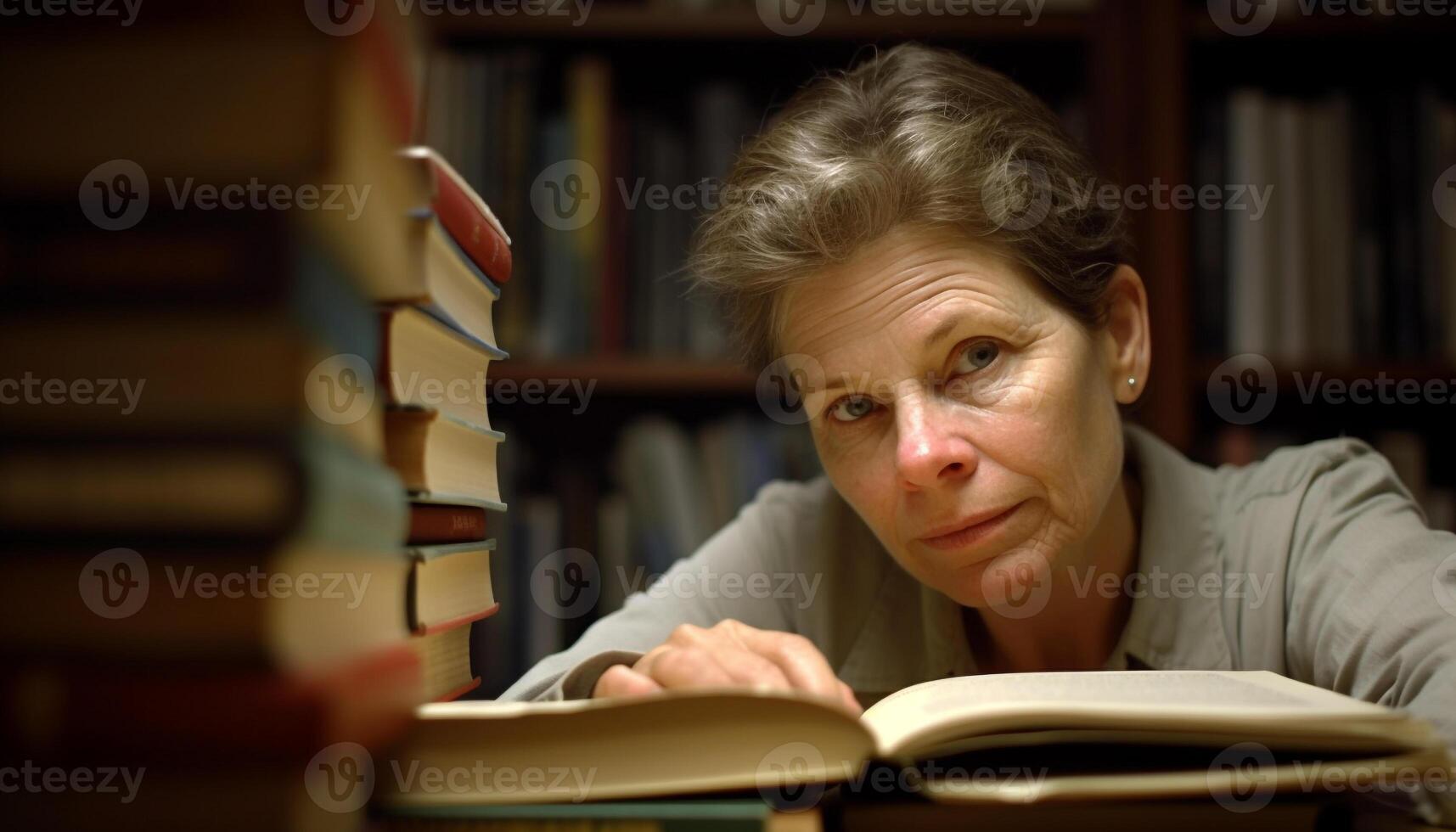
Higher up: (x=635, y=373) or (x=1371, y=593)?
(x=635, y=373)

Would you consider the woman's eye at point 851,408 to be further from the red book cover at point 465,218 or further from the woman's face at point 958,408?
the red book cover at point 465,218

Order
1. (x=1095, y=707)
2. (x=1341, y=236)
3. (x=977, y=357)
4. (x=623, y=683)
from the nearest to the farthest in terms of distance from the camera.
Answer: (x=1095, y=707) < (x=623, y=683) < (x=977, y=357) < (x=1341, y=236)

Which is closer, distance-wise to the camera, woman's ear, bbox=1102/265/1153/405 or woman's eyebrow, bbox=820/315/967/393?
woman's eyebrow, bbox=820/315/967/393

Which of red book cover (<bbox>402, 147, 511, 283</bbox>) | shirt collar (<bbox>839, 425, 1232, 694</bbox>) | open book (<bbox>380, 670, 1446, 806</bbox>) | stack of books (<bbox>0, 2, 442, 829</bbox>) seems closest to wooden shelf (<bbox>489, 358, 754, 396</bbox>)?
shirt collar (<bbox>839, 425, 1232, 694</bbox>)

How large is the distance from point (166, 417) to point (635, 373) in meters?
1.18

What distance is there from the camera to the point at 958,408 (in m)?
0.84

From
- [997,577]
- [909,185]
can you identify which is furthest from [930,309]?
[997,577]

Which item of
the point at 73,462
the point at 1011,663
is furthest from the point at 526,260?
the point at 73,462

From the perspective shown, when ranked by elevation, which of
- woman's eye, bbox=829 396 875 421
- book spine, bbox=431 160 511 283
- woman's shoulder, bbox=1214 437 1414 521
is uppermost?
book spine, bbox=431 160 511 283

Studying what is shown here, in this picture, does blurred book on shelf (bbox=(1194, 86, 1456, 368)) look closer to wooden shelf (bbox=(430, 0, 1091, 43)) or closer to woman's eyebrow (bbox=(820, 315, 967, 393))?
wooden shelf (bbox=(430, 0, 1091, 43))

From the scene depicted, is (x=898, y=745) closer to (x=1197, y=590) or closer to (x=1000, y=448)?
(x=1000, y=448)

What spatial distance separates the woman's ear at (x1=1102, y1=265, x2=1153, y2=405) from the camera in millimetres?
988

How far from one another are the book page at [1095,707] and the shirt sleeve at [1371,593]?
0.13 m

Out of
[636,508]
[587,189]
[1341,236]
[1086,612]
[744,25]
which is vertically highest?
[744,25]
